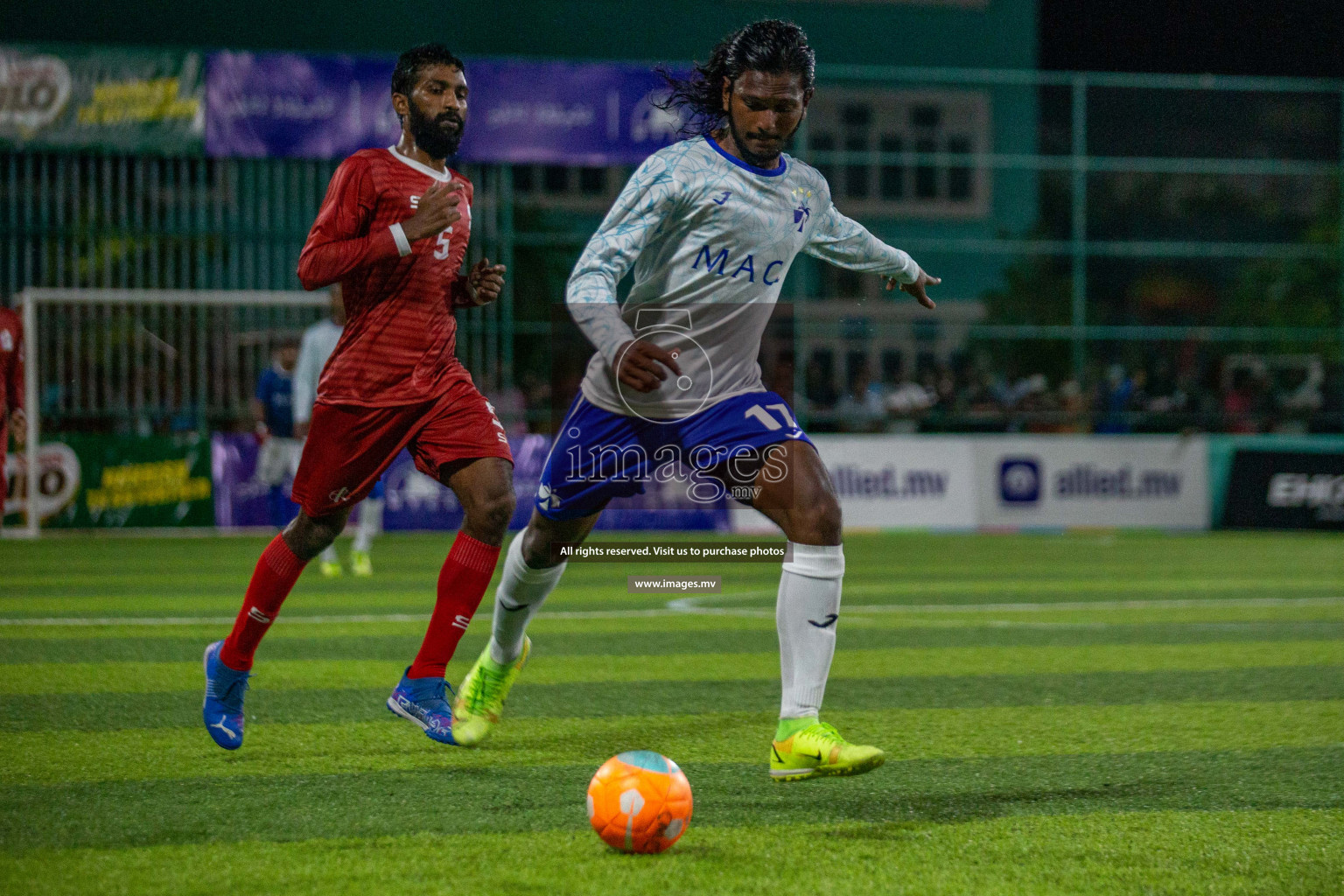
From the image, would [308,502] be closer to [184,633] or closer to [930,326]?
[184,633]

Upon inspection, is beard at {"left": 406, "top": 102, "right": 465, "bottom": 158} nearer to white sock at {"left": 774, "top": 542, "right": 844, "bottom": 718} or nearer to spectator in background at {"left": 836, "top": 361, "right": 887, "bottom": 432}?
white sock at {"left": 774, "top": 542, "right": 844, "bottom": 718}

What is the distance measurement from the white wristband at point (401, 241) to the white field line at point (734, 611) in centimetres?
447

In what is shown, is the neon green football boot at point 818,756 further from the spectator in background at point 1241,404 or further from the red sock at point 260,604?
the spectator in background at point 1241,404

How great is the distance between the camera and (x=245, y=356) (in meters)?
18.7

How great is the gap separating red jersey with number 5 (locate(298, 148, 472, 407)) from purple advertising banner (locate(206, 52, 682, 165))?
1391cm

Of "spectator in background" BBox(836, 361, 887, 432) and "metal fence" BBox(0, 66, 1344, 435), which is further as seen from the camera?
"spectator in background" BBox(836, 361, 887, 432)

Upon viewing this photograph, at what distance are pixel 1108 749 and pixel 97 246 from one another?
54.7 feet

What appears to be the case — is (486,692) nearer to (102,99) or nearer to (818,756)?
(818,756)

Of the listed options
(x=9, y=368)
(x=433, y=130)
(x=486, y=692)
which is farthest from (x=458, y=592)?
(x=9, y=368)

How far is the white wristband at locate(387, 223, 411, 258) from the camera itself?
15.3 feet

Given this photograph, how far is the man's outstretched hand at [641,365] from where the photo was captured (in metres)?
3.91

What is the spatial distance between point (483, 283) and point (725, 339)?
3.26 ft

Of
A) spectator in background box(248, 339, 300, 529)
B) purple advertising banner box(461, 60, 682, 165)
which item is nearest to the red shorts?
spectator in background box(248, 339, 300, 529)

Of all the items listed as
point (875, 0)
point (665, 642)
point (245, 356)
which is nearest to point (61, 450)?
point (245, 356)
